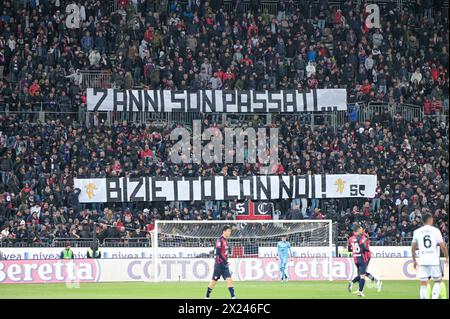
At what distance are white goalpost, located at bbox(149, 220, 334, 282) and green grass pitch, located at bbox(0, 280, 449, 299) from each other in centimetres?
106

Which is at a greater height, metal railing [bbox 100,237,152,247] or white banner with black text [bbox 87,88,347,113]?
white banner with black text [bbox 87,88,347,113]

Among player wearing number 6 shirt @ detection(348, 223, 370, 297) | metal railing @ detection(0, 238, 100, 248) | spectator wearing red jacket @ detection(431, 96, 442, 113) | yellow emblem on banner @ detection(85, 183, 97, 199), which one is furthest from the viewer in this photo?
spectator wearing red jacket @ detection(431, 96, 442, 113)

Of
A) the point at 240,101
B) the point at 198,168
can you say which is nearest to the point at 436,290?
the point at 198,168

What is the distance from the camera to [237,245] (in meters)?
40.3

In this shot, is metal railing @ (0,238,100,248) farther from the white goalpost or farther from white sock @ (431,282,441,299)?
white sock @ (431,282,441,299)

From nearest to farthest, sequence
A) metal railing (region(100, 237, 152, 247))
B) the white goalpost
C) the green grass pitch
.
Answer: the green grass pitch → the white goalpost → metal railing (region(100, 237, 152, 247))

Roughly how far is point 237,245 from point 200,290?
7561mm

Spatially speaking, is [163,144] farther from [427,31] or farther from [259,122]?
[427,31]

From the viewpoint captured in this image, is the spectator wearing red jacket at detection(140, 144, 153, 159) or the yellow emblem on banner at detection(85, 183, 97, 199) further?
the spectator wearing red jacket at detection(140, 144, 153, 159)

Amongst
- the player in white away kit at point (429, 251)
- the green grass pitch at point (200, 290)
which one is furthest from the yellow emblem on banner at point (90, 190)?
the player in white away kit at point (429, 251)

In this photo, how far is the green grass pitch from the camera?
100 feet

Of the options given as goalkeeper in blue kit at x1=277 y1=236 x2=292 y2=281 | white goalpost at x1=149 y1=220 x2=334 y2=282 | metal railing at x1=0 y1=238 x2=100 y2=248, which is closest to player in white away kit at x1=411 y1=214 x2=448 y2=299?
goalkeeper in blue kit at x1=277 y1=236 x2=292 y2=281

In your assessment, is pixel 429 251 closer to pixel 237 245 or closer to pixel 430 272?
pixel 430 272
